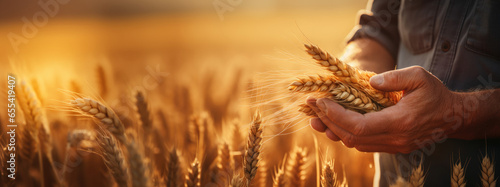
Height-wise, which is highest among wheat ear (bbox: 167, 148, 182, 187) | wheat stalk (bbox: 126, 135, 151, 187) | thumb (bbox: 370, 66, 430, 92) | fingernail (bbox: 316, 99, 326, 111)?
thumb (bbox: 370, 66, 430, 92)

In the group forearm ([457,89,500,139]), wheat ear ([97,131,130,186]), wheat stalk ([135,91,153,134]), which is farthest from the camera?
wheat stalk ([135,91,153,134])

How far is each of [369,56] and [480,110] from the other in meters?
0.54

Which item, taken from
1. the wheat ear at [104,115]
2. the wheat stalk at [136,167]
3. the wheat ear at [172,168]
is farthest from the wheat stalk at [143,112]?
the wheat stalk at [136,167]

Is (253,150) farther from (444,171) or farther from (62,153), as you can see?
(62,153)

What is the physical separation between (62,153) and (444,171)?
6.81 feet

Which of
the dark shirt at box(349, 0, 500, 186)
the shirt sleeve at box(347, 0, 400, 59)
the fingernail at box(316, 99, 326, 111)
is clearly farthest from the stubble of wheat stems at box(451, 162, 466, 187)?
the shirt sleeve at box(347, 0, 400, 59)

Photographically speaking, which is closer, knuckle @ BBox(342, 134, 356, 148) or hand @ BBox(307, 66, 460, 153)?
hand @ BBox(307, 66, 460, 153)

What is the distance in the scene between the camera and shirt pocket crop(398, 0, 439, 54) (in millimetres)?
1267

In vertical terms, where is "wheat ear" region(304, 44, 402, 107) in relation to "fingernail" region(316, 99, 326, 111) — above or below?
above

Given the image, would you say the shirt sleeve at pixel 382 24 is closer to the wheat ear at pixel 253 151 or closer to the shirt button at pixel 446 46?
the shirt button at pixel 446 46

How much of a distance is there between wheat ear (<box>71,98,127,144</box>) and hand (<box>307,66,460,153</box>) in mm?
624

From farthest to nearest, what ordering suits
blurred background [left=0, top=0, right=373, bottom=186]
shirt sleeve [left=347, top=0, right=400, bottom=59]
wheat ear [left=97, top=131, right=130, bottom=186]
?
blurred background [left=0, top=0, right=373, bottom=186] < shirt sleeve [left=347, top=0, right=400, bottom=59] < wheat ear [left=97, top=131, right=130, bottom=186]

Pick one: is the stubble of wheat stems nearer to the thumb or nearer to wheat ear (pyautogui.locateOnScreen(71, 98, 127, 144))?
the thumb

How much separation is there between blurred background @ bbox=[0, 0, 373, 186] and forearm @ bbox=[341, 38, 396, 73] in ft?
0.46
